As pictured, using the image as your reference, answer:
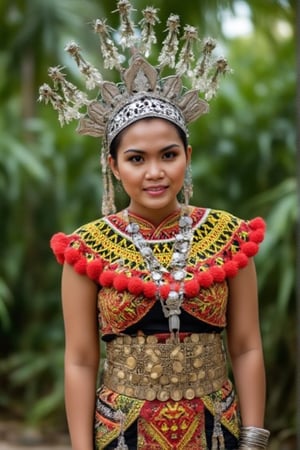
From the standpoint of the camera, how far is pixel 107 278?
1.75 metres

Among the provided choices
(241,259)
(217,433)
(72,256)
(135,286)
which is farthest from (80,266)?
(217,433)

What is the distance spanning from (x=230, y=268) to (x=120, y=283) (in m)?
0.25

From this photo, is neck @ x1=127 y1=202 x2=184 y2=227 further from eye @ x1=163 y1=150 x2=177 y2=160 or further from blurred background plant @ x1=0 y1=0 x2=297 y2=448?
blurred background plant @ x1=0 y1=0 x2=297 y2=448

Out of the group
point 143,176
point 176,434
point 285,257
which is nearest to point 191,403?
point 176,434

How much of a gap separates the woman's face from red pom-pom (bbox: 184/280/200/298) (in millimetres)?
182

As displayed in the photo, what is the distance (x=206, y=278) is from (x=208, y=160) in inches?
105

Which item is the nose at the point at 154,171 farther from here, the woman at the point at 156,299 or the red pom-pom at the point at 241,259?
the red pom-pom at the point at 241,259

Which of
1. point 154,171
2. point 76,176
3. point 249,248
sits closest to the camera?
point 154,171

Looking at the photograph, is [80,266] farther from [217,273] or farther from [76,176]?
[76,176]

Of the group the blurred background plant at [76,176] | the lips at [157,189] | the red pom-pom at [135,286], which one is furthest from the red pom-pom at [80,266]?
the blurred background plant at [76,176]

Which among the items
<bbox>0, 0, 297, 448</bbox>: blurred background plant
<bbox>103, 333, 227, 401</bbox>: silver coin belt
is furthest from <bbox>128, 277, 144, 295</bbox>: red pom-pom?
<bbox>0, 0, 297, 448</bbox>: blurred background plant

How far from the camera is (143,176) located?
5.66 feet

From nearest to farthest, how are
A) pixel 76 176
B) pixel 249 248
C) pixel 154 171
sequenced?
pixel 154 171 → pixel 249 248 → pixel 76 176

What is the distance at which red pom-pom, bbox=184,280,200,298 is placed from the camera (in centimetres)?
172
